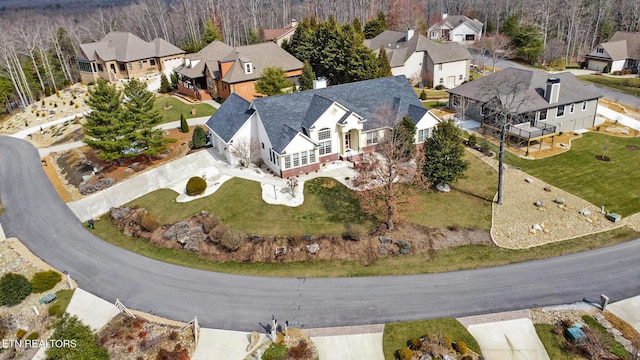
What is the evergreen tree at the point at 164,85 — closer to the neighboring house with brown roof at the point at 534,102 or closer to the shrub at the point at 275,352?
the neighboring house with brown roof at the point at 534,102

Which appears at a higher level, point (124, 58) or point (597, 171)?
point (124, 58)

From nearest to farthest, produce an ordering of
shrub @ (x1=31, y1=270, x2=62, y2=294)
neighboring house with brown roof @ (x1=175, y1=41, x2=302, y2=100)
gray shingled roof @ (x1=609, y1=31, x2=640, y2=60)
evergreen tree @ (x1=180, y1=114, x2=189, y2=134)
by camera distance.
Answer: shrub @ (x1=31, y1=270, x2=62, y2=294)
evergreen tree @ (x1=180, y1=114, x2=189, y2=134)
neighboring house with brown roof @ (x1=175, y1=41, x2=302, y2=100)
gray shingled roof @ (x1=609, y1=31, x2=640, y2=60)

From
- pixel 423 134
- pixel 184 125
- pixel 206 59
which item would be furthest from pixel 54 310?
pixel 206 59

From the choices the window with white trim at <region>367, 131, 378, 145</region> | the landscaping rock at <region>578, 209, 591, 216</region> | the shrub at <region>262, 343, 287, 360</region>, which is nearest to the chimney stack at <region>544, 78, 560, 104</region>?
the landscaping rock at <region>578, 209, 591, 216</region>

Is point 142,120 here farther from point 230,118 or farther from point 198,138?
point 230,118

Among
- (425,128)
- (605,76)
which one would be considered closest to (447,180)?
(425,128)

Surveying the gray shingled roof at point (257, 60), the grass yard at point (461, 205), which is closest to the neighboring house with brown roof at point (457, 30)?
the gray shingled roof at point (257, 60)

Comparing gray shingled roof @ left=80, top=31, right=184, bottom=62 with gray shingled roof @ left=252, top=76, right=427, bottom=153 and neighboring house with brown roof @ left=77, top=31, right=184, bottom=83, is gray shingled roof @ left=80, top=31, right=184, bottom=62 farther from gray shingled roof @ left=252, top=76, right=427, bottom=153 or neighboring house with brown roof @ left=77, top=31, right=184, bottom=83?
gray shingled roof @ left=252, top=76, right=427, bottom=153

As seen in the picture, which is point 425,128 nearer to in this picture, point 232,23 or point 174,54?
point 174,54
